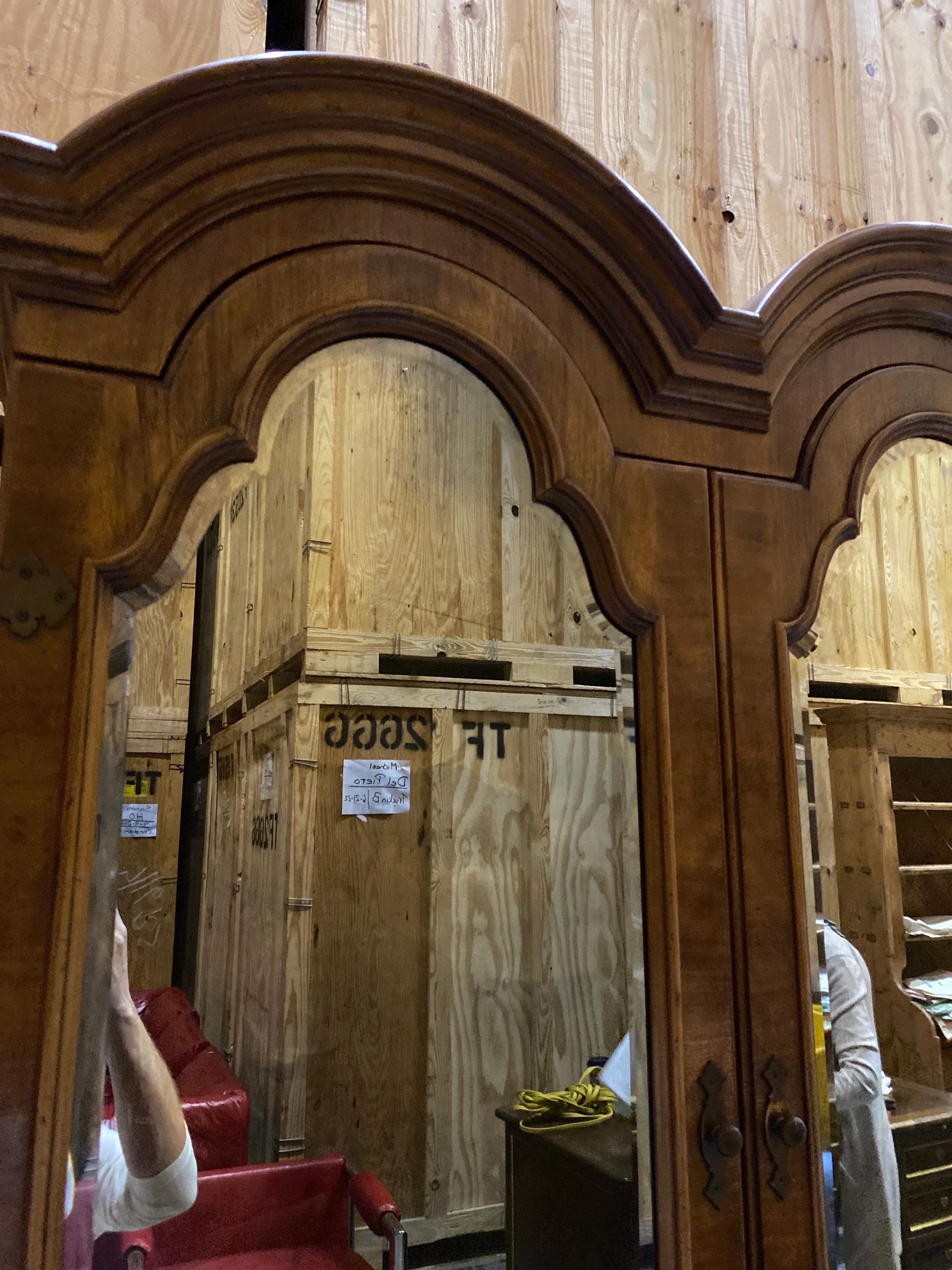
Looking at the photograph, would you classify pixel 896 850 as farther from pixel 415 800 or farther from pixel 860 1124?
pixel 415 800

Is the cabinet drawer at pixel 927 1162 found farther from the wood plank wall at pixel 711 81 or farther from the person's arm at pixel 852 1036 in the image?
the wood plank wall at pixel 711 81

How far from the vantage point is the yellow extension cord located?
0.96 m

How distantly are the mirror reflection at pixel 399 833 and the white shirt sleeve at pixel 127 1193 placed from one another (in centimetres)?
3

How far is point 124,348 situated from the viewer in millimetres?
734

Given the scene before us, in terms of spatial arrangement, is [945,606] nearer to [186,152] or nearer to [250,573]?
[250,573]

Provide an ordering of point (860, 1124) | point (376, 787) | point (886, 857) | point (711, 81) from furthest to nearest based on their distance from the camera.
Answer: point (711, 81)
point (376, 787)
point (886, 857)
point (860, 1124)

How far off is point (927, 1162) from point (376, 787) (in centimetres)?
85

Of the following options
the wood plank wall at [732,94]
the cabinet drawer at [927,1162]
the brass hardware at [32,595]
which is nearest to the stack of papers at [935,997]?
the cabinet drawer at [927,1162]

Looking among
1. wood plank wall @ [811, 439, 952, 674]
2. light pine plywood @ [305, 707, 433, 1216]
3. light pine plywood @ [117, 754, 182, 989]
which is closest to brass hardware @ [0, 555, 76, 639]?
light pine plywood @ [117, 754, 182, 989]

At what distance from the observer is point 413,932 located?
129cm

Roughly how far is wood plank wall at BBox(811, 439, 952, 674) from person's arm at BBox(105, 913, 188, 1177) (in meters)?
0.72

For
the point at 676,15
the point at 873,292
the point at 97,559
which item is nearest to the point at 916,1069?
the point at 873,292

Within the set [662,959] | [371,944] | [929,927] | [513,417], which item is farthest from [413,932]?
[513,417]

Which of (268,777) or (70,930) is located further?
(268,777)
